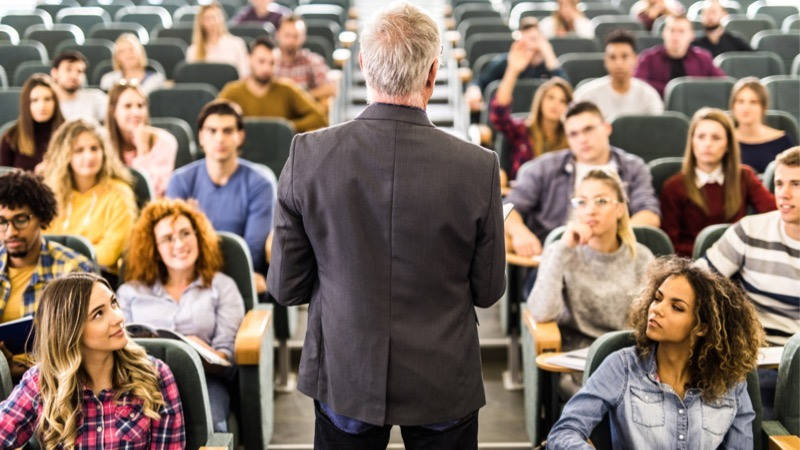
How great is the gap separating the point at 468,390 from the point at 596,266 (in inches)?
43.6

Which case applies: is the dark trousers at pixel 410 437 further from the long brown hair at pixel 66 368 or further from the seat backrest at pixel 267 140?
the seat backrest at pixel 267 140

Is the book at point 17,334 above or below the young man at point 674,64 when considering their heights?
below

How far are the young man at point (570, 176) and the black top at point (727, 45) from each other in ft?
8.46

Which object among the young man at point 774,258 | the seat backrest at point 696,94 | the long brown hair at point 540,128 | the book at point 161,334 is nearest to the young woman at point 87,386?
the book at point 161,334

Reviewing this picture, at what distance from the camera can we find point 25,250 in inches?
94.3

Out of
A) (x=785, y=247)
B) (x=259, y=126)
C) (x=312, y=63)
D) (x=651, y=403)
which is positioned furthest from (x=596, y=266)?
(x=312, y=63)

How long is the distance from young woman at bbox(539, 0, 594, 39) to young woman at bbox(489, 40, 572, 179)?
219 centimetres

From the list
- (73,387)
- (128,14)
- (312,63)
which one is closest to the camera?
(73,387)

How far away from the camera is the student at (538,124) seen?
3691 millimetres

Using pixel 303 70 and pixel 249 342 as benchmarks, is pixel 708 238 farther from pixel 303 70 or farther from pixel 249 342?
pixel 303 70

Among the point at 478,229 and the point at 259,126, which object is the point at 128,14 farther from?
the point at 478,229

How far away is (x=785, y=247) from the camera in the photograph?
247cm

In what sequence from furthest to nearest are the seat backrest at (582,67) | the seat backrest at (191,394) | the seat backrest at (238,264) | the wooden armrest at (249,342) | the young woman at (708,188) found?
the seat backrest at (582,67), the young woman at (708,188), the seat backrest at (238,264), the wooden armrest at (249,342), the seat backrest at (191,394)

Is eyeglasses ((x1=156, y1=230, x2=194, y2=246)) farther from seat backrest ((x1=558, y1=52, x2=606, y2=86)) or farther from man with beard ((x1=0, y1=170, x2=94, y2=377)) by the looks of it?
seat backrest ((x1=558, y1=52, x2=606, y2=86))
